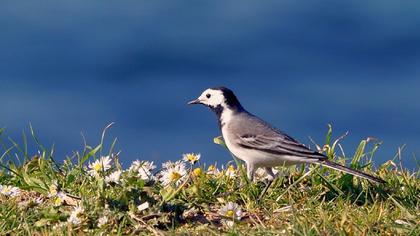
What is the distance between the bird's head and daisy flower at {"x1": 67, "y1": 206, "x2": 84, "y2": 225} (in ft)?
11.9

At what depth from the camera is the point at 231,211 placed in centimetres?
769

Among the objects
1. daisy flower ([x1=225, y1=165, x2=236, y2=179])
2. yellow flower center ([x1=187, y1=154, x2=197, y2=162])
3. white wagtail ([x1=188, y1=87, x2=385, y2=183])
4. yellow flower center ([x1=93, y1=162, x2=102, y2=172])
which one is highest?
white wagtail ([x1=188, y1=87, x2=385, y2=183])

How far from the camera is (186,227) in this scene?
24.6 ft

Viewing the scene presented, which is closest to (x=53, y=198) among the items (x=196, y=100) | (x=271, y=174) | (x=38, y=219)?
(x=38, y=219)

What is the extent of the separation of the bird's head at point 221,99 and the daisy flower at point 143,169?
2189 millimetres

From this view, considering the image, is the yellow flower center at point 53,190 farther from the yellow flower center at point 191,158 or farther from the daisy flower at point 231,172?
the daisy flower at point 231,172

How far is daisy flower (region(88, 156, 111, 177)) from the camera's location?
28.0 feet

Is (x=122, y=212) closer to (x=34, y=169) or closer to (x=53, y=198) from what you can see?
(x=53, y=198)

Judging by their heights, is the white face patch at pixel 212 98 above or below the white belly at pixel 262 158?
above

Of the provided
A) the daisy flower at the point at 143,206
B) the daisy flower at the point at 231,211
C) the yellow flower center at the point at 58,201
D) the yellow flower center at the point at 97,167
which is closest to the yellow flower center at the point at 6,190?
the yellow flower center at the point at 58,201

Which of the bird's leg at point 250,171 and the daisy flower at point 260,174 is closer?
the bird's leg at point 250,171

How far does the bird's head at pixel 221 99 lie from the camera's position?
10742 mm

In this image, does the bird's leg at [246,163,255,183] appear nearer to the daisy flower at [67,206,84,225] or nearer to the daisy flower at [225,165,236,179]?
the daisy flower at [225,165,236,179]

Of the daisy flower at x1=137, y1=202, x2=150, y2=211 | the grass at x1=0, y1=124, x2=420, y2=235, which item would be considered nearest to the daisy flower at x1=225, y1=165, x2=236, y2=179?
the grass at x1=0, y1=124, x2=420, y2=235
